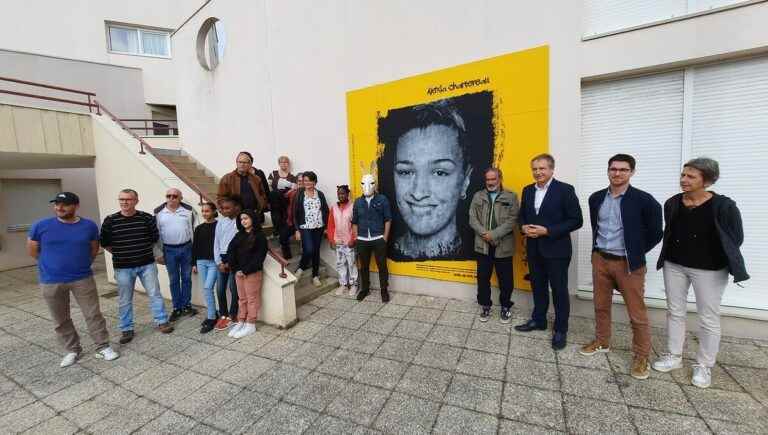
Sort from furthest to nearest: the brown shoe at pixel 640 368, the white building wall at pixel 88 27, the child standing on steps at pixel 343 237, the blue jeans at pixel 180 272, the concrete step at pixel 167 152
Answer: the white building wall at pixel 88 27, the concrete step at pixel 167 152, the child standing on steps at pixel 343 237, the blue jeans at pixel 180 272, the brown shoe at pixel 640 368

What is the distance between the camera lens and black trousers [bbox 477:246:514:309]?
148 inches

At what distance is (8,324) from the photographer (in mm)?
4457

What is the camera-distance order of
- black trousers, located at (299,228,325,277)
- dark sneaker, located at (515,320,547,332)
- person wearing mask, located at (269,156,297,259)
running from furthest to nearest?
1. person wearing mask, located at (269,156,297,259)
2. black trousers, located at (299,228,325,277)
3. dark sneaker, located at (515,320,547,332)

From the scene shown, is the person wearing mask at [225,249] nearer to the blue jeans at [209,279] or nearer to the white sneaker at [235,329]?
the blue jeans at [209,279]

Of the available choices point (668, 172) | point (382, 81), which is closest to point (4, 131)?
point (382, 81)

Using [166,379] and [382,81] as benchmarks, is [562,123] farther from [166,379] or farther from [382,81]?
[166,379]

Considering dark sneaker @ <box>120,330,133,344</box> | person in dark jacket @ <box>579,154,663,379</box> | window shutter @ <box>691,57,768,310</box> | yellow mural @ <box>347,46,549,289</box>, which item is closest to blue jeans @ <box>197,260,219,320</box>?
dark sneaker @ <box>120,330,133,344</box>

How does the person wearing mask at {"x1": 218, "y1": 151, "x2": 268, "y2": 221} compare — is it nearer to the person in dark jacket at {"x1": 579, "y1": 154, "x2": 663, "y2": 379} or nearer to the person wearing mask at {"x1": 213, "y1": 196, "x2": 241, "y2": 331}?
the person wearing mask at {"x1": 213, "y1": 196, "x2": 241, "y2": 331}

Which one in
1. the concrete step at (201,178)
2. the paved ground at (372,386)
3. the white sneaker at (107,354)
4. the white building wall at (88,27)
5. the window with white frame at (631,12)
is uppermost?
the white building wall at (88,27)

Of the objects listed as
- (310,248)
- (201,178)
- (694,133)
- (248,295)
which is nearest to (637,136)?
(694,133)

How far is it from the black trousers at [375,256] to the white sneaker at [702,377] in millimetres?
3346

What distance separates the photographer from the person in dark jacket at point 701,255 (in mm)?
2350

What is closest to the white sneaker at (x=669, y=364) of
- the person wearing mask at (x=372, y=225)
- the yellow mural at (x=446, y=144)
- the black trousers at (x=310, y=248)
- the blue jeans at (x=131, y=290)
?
the yellow mural at (x=446, y=144)

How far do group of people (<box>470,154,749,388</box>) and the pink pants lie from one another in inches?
116
